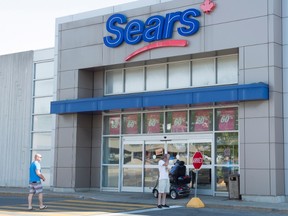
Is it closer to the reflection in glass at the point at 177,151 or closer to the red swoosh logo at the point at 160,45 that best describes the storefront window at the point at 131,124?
the reflection in glass at the point at 177,151

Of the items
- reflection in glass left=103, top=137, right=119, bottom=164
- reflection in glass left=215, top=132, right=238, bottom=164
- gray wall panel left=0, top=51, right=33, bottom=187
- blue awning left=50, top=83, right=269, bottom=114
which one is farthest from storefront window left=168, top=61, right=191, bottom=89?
gray wall panel left=0, top=51, right=33, bottom=187

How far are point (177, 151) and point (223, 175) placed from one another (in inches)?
97.6

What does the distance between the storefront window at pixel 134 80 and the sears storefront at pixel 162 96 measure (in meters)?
0.05

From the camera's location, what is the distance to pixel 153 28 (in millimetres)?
21562

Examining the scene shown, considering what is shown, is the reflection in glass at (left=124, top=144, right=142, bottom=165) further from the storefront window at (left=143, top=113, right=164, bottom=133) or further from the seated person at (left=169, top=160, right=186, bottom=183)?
the seated person at (left=169, top=160, right=186, bottom=183)

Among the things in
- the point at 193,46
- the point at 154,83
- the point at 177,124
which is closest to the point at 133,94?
the point at 154,83

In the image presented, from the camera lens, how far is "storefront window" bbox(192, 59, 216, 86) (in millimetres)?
21016

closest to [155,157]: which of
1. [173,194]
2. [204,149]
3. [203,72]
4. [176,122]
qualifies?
[176,122]

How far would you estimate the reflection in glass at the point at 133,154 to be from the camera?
76.2 feet

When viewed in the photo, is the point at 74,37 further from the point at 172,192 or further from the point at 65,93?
the point at 172,192

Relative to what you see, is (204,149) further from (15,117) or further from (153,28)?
(15,117)

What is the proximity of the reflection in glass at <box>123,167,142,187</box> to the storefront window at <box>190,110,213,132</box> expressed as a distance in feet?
11.1

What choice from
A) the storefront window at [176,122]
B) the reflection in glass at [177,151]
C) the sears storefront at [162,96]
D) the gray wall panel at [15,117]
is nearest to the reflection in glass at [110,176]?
the sears storefront at [162,96]

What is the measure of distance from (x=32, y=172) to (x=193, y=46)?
8278 mm
